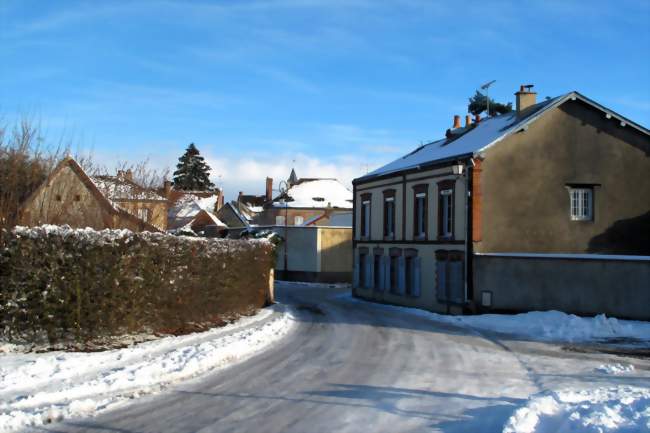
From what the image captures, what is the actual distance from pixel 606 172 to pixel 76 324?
841 inches

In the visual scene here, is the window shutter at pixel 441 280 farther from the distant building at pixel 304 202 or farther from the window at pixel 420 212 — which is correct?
the distant building at pixel 304 202

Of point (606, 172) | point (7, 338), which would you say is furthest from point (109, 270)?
point (606, 172)

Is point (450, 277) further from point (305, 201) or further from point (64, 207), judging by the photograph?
point (305, 201)

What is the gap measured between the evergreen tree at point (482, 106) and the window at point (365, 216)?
2515cm

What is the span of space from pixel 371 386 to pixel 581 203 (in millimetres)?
18599

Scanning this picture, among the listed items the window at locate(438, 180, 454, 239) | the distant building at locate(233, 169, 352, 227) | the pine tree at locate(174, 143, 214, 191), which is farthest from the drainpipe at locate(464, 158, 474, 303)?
the pine tree at locate(174, 143, 214, 191)

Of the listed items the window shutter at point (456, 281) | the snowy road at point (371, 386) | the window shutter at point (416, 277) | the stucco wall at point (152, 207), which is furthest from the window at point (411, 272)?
the stucco wall at point (152, 207)

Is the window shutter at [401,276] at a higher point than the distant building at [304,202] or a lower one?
lower

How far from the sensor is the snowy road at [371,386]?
9.00 m

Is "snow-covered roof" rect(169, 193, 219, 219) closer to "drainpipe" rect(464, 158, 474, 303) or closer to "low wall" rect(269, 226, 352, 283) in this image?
"low wall" rect(269, 226, 352, 283)

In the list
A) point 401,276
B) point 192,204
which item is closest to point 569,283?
point 401,276

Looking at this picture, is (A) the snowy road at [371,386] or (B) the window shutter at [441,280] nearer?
(A) the snowy road at [371,386]

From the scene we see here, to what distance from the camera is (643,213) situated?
90.6 ft

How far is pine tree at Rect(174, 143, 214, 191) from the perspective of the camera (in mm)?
101556
